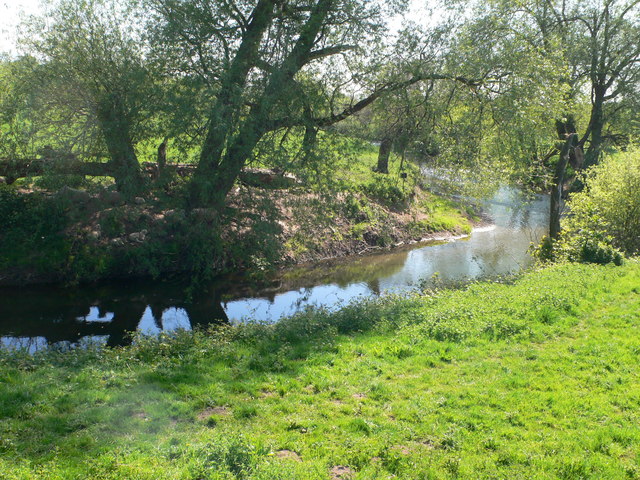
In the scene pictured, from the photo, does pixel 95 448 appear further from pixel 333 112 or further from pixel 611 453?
pixel 333 112

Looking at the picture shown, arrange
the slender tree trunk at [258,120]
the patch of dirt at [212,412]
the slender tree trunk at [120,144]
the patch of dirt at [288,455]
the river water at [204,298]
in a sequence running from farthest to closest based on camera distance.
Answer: the slender tree trunk at [120,144] → the slender tree trunk at [258,120] → the river water at [204,298] → the patch of dirt at [212,412] → the patch of dirt at [288,455]

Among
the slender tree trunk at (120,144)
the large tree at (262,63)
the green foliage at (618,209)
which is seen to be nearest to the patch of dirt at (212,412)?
the large tree at (262,63)

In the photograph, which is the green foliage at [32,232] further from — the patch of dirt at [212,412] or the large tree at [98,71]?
the patch of dirt at [212,412]

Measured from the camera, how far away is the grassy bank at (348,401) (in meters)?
5.52

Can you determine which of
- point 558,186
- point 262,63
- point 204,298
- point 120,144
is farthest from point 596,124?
point 120,144

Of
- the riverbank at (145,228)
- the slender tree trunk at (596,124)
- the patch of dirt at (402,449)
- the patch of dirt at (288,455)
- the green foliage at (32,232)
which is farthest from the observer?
the slender tree trunk at (596,124)

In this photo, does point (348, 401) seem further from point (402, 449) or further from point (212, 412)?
point (212, 412)

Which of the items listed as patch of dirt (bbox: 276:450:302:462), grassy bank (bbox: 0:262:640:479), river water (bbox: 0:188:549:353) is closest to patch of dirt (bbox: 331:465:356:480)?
grassy bank (bbox: 0:262:640:479)

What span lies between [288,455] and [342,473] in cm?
70

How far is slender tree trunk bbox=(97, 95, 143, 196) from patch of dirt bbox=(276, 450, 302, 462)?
11.7 metres

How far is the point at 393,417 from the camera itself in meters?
6.88

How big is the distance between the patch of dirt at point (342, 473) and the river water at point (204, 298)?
740 cm

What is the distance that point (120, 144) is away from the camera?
50.4 ft

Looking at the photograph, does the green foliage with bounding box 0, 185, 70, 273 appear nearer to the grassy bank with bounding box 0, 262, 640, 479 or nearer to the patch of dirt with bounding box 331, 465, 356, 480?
the grassy bank with bounding box 0, 262, 640, 479
